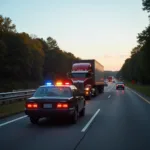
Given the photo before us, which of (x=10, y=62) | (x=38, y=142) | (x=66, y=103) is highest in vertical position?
(x=10, y=62)

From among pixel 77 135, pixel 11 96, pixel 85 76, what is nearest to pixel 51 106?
pixel 77 135

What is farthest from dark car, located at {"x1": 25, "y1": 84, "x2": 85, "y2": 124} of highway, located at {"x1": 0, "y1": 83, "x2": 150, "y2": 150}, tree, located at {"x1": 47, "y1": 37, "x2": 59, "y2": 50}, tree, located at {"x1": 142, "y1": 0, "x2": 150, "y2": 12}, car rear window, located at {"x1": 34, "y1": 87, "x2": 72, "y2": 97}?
tree, located at {"x1": 47, "y1": 37, "x2": 59, "y2": 50}

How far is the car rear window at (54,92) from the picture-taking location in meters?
14.4

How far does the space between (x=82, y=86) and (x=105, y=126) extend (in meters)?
19.6

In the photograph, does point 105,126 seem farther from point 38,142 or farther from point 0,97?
point 0,97

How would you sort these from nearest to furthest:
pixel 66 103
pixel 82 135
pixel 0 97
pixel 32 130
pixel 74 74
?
pixel 82 135 → pixel 32 130 → pixel 66 103 → pixel 0 97 → pixel 74 74

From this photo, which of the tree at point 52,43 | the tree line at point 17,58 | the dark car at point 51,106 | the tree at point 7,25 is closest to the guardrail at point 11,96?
the dark car at point 51,106

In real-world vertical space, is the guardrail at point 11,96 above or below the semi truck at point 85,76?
below

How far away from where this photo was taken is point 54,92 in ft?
47.7

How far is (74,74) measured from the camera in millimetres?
35625

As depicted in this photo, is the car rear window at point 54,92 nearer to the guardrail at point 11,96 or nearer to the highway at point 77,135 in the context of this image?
the highway at point 77,135

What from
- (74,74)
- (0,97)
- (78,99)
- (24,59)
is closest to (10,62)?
(24,59)

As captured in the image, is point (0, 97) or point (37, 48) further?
point (37, 48)

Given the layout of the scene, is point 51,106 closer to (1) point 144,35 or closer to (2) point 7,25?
(1) point 144,35
